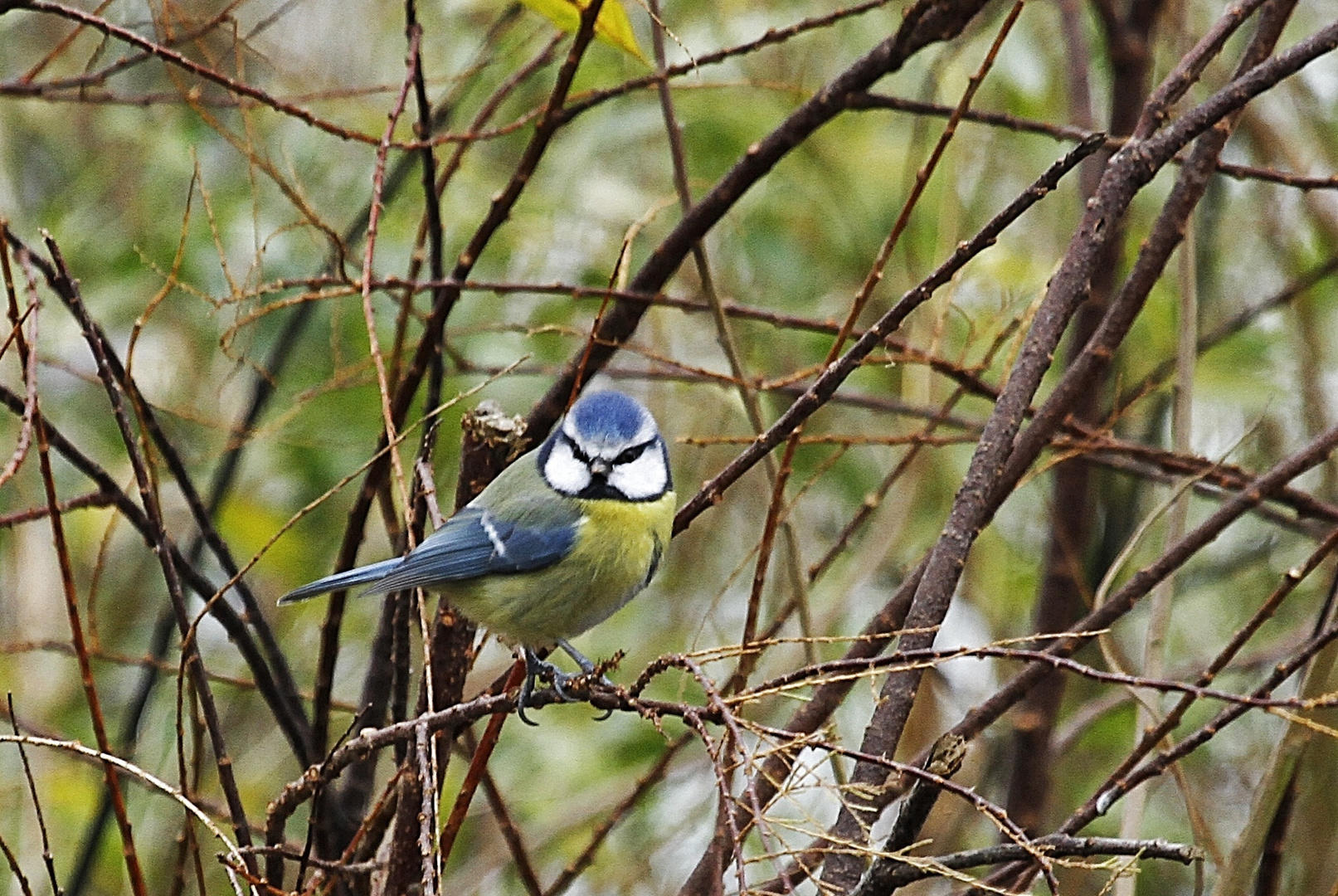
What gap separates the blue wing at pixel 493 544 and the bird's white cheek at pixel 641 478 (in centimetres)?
9

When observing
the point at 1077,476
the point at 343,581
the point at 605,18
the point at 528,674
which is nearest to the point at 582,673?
the point at 528,674

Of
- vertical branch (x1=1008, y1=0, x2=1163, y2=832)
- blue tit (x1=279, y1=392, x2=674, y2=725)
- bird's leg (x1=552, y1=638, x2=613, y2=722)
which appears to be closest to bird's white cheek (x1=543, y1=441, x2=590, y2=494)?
blue tit (x1=279, y1=392, x2=674, y2=725)

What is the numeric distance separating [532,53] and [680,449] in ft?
3.56

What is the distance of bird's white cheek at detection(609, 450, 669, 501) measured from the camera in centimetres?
223

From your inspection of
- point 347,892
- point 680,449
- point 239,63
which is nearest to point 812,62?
point 680,449

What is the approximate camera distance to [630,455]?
2.25 metres

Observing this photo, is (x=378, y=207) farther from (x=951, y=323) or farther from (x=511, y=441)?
(x=951, y=323)

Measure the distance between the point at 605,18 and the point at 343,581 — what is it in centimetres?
85

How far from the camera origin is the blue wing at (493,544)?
6.49ft

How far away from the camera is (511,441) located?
1.81m

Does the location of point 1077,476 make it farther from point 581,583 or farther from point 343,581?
point 343,581

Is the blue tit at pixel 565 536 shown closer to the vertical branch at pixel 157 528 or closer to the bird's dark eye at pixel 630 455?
the bird's dark eye at pixel 630 455

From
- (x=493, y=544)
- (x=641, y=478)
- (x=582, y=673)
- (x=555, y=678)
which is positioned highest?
(x=641, y=478)

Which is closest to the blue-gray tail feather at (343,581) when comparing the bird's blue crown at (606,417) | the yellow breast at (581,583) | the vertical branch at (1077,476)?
the yellow breast at (581,583)
